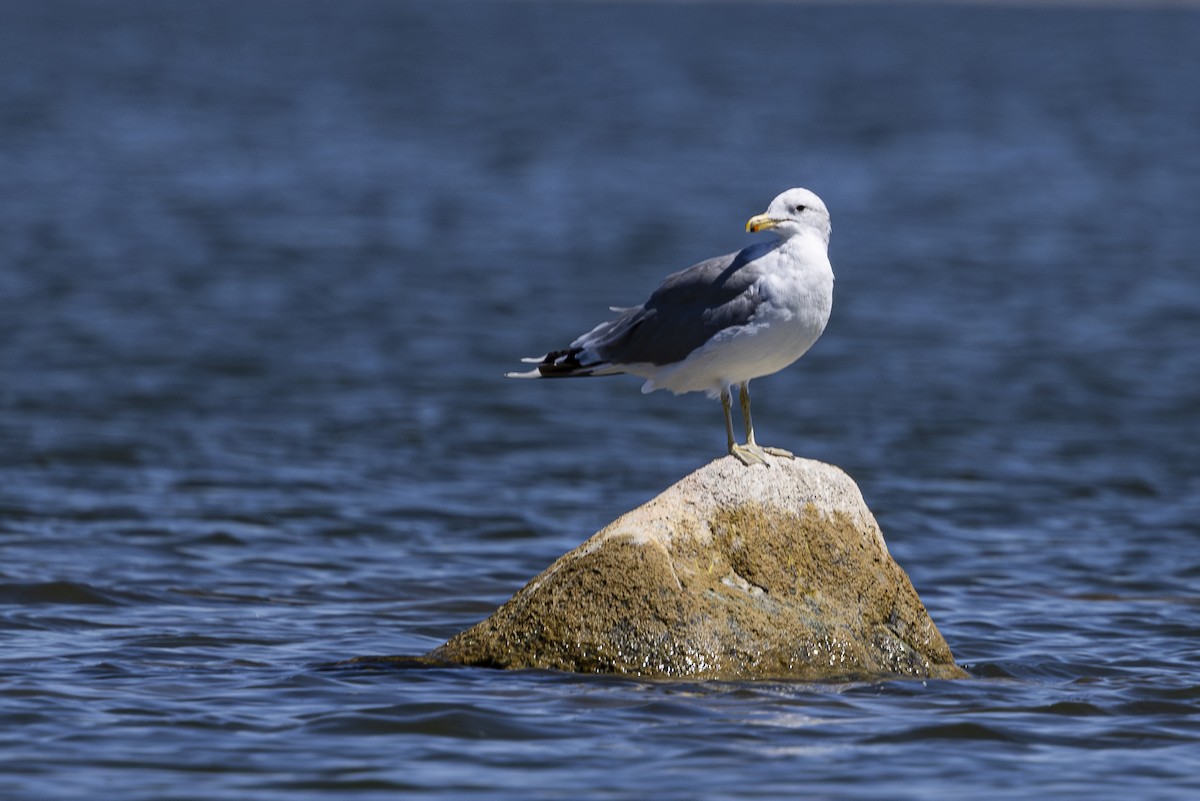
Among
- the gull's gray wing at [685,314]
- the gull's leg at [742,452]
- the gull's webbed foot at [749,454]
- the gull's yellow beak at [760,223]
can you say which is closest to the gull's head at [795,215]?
the gull's yellow beak at [760,223]

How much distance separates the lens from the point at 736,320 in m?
7.80

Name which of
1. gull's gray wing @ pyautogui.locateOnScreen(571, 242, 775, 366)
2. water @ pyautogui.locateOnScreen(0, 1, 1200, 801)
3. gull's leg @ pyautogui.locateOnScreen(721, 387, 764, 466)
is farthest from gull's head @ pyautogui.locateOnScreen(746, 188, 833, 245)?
water @ pyautogui.locateOnScreen(0, 1, 1200, 801)

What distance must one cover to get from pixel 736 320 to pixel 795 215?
19.3 inches

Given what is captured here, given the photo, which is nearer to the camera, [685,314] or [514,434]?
[685,314]

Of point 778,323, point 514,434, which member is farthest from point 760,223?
point 514,434

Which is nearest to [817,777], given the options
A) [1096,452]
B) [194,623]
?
[194,623]

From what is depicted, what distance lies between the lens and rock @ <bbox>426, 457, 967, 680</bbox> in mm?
7930

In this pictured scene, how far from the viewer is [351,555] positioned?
11625 mm

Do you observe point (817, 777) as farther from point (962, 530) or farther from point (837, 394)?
point (837, 394)

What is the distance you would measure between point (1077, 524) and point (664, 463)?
3.26m

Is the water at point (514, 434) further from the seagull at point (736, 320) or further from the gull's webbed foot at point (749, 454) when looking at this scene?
the seagull at point (736, 320)

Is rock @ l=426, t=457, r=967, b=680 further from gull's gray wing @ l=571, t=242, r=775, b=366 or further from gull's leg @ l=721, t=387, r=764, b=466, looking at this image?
gull's gray wing @ l=571, t=242, r=775, b=366

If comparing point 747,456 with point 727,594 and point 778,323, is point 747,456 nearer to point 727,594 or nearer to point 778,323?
point 727,594

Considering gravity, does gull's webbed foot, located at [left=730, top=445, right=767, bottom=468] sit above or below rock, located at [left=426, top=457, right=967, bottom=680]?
above
